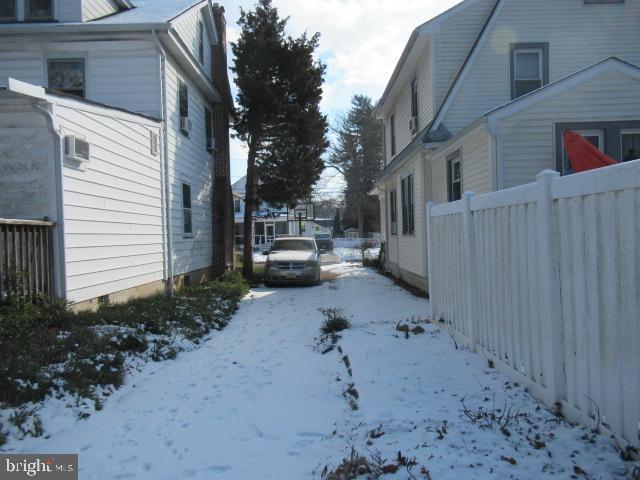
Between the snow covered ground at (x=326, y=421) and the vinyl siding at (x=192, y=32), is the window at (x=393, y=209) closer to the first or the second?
the vinyl siding at (x=192, y=32)

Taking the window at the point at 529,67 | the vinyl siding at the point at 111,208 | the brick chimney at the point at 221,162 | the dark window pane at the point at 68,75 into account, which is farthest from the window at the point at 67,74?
the window at the point at 529,67

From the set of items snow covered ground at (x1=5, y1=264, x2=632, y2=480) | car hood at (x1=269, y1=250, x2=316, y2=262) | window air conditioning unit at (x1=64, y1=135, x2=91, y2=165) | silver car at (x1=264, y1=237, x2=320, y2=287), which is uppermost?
window air conditioning unit at (x1=64, y1=135, x2=91, y2=165)

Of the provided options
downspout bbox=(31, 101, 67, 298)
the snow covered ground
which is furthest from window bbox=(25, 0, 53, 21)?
the snow covered ground

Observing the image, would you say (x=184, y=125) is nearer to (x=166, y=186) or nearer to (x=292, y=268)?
(x=166, y=186)

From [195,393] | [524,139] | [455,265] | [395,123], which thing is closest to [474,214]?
[455,265]

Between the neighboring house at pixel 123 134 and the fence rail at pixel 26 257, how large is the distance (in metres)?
0.21

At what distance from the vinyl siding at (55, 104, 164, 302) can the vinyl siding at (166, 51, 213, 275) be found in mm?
1134

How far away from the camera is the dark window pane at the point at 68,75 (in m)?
11.7

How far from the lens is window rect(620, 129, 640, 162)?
926cm

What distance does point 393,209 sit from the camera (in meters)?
17.8

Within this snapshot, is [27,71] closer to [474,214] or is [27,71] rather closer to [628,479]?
[474,214]

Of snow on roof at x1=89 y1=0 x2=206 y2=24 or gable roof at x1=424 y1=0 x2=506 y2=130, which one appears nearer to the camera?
snow on roof at x1=89 y1=0 x2=206 y2=24

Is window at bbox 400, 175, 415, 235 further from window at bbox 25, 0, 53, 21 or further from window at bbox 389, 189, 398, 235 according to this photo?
→ window at bbox 25, 0, 53, 21

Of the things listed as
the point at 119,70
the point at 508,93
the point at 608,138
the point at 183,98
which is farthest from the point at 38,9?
the point at 608,138
